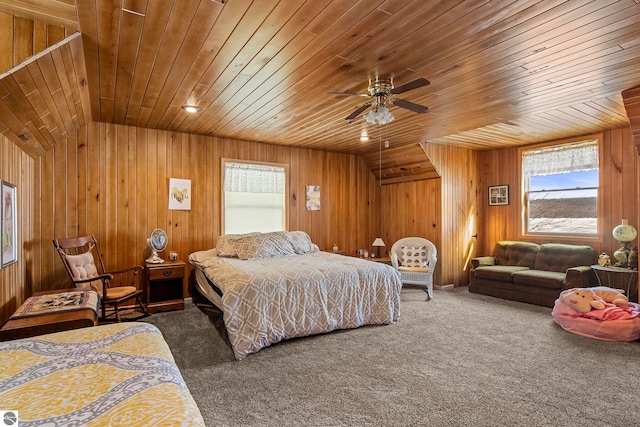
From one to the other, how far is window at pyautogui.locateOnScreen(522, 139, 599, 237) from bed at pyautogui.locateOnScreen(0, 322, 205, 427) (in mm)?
5755

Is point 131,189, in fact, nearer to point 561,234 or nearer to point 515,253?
point 515,253

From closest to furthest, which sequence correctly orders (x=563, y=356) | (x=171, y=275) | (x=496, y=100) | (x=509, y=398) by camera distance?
(x=509, y=398)
(x=563, y=356)
(x=496, y=100)
(x=171, y=275)

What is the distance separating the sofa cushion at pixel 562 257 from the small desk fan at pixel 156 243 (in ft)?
17.6

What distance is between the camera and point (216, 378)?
2555 millimetres

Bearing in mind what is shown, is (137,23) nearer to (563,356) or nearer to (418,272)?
(563,356)

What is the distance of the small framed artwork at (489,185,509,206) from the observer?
18.9ft

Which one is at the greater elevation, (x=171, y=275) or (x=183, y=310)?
(x=171, y=275)

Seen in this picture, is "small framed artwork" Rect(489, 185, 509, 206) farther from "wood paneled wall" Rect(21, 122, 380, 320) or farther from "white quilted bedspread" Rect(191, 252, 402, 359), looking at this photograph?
"wood paneled wall" Rect(21, 122, 380, 320)

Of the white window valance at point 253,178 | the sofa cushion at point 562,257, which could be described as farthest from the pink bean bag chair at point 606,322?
the white window valance at point 253,178

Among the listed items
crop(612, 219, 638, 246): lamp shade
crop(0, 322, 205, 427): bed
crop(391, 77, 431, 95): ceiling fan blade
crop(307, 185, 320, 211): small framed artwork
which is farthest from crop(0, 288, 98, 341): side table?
crop(612, 219, 638, 246): lamp shade

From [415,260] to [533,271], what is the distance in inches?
64.6

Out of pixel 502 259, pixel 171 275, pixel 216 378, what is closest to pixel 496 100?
pixel 502 259

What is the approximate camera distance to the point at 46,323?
220 centimetres

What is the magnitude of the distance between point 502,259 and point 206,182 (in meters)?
4.85
